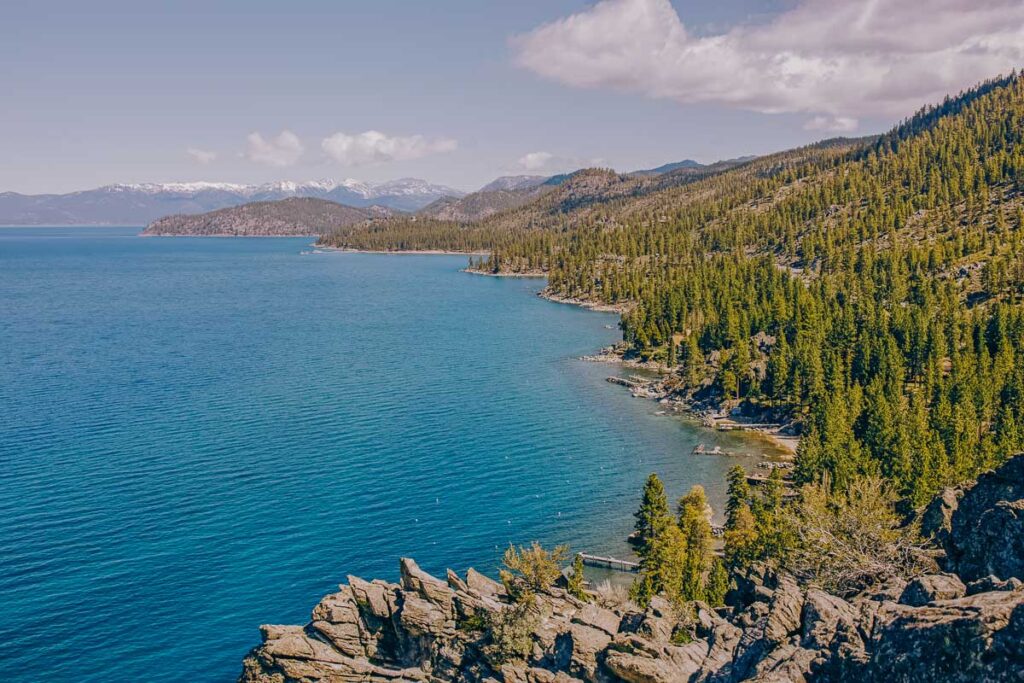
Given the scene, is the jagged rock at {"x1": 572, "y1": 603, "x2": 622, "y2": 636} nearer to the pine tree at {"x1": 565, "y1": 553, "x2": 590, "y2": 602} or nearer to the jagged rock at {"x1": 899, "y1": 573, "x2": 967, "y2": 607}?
the pine tree at {"x1": 565, "y1": 553, "x2": 590, "y2": 602}

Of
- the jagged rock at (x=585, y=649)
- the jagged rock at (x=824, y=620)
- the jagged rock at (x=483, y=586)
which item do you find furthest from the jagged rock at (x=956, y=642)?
the jagged rock at (x=483, y=586)

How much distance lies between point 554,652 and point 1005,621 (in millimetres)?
29384

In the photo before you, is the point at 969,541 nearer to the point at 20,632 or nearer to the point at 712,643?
the point at 712,643

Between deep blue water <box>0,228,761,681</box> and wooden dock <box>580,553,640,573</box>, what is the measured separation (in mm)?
2960

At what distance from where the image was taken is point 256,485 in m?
92.8

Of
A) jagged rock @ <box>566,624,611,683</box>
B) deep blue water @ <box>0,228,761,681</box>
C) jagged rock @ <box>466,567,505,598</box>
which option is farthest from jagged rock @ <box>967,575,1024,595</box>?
deep blue water @ <box>0,228,761,681</box>

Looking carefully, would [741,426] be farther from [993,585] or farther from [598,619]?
[993,585]

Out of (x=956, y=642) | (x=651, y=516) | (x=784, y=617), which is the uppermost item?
(x=956, y=642)

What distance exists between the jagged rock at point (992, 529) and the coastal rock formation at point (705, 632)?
96 mm

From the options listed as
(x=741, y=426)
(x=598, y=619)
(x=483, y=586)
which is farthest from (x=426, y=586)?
(x=741, y=426)

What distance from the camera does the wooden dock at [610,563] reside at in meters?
73.9

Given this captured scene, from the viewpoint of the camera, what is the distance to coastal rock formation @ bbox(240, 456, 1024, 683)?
79.5 ft

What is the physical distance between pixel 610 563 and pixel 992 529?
4283 cm

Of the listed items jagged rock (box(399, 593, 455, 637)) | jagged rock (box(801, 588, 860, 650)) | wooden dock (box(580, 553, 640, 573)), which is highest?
jagged rock (box(801, 588, 860, 650))
